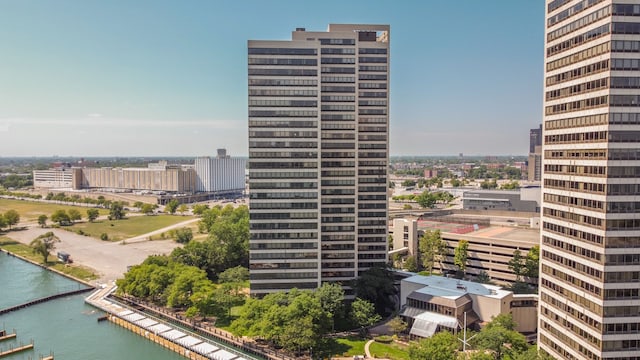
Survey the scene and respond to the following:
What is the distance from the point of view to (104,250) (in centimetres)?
13625

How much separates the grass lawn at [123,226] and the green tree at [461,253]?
109 meters

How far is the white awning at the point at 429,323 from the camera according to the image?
219ft

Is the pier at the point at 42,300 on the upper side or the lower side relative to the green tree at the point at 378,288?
lower

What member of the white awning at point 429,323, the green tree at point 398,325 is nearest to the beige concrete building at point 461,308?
the white awning at point 429,323

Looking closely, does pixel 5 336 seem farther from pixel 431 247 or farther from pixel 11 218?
pixel 11 218

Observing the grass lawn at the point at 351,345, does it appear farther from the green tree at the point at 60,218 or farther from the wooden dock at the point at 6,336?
the green tree at the point at 60,218

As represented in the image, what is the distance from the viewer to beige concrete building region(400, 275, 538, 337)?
68062mm

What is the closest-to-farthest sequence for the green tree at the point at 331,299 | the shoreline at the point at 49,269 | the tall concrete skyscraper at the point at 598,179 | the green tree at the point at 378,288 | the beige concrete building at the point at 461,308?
the tall concrete skyscraper at the point at 598,179 → the beige concrete building at the point at 461,308 → the green tree at the point at 331,299 → the green tree at the point at 378,288 → the shoreline at the point at 49,269

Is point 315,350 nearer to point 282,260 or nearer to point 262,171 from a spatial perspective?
point 282,260

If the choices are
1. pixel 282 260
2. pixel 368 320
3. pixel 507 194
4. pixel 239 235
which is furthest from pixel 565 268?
pixel 507 194

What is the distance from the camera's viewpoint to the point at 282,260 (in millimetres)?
80062

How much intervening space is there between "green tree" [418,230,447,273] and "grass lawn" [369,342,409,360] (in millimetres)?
39004

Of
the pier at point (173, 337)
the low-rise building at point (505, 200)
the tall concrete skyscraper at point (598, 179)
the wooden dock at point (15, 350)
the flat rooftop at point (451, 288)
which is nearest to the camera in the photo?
the tall concrete skyscraper at point (598, 179)

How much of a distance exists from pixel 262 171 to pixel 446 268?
5164 cm
